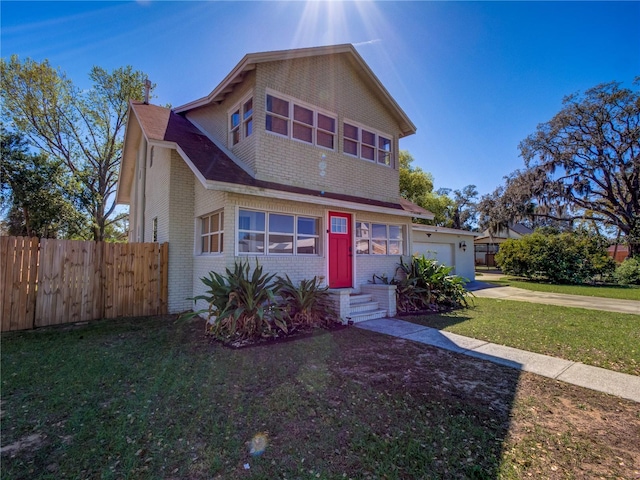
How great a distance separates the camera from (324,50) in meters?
9.13

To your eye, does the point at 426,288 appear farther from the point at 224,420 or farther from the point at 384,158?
the point at 224,420

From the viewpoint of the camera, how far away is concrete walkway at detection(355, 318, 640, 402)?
3932mm

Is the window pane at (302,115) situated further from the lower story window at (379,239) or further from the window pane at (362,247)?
the window pane at (362,247)

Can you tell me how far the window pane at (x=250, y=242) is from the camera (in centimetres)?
739

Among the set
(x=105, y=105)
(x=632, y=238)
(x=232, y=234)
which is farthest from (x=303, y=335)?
(x=105, y=105)

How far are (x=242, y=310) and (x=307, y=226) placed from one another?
3336 mm

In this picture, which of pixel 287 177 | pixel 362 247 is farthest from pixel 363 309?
pixel 287 177

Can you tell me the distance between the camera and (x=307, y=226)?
861cm

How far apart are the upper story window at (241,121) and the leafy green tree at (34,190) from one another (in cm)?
1485

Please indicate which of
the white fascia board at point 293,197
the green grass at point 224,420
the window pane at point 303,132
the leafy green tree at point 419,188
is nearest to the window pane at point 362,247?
the white fascia board at point 293,197

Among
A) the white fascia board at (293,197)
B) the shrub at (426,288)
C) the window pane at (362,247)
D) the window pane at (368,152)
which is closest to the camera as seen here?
the white fascia board at (293,197)

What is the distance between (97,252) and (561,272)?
21887 mm

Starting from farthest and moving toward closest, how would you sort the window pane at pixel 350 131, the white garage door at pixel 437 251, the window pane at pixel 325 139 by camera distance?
the white garage door at pixel 437 251 < the window pane at pixel 350 131 < the window pane at pixel 325 139

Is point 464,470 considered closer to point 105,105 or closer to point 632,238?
point 632,238
